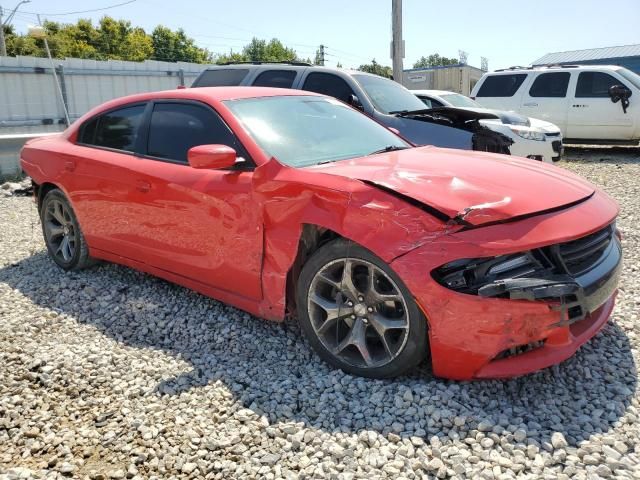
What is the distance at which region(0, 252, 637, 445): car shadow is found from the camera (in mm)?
2553

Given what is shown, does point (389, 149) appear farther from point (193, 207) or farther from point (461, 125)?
point (461, 125)

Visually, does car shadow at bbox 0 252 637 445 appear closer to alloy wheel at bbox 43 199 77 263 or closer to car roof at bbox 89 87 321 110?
alloy wheel at bbox 43 199 77 263

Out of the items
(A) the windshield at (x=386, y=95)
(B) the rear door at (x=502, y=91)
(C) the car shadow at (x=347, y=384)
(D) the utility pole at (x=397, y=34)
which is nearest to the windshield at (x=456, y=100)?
(B) the rear door at (x=502, y=91)

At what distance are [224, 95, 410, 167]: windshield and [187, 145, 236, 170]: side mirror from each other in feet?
0.76

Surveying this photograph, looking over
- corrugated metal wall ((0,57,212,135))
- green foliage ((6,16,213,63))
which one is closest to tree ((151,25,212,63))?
green foliage ((6,16,213,63))

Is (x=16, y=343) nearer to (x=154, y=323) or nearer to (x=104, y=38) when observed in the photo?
(x=154, y=323)

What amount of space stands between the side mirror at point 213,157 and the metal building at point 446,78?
26720 mm

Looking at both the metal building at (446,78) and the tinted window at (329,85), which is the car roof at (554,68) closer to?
the tinted window at (329,85)

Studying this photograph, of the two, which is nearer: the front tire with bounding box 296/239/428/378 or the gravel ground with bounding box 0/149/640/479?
the gravel ground with bounding box 0/149/640/479

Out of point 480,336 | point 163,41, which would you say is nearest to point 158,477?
point 480,336

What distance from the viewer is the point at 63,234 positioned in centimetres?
496

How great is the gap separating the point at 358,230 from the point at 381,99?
209 inches

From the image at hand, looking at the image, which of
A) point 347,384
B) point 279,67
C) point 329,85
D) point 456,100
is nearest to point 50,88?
point 279,67

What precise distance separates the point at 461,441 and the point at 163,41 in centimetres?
7432
